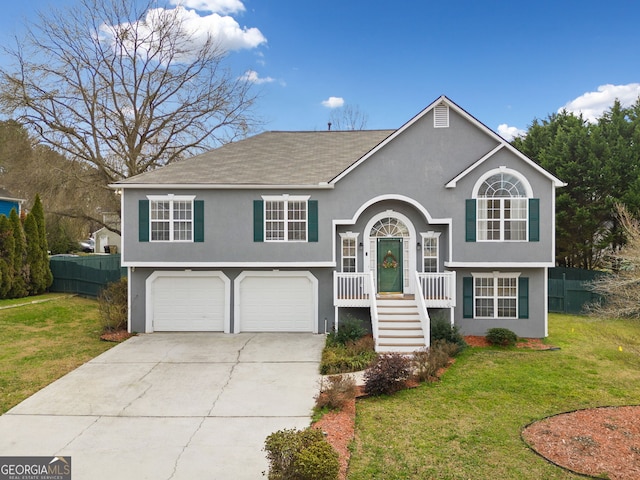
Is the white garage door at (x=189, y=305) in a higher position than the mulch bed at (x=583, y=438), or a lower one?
higher

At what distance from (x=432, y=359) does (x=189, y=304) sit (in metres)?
8.86

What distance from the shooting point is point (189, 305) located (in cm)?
1464

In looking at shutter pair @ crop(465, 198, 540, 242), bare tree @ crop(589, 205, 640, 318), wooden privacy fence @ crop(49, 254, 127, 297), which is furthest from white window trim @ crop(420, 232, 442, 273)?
wooden privacy fence @ crop(49, 254, 127, 297)

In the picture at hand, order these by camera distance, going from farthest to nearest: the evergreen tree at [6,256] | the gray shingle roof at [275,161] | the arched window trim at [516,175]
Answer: the evergreen tree at [6,256]
the gray shingle roof at [275,161]
the arched window trim at [516,175]

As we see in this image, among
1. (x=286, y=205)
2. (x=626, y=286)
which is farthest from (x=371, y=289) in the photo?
(x=626, y=286)

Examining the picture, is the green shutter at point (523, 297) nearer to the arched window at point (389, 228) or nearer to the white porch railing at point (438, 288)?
the white porch railing at point (438, 288)

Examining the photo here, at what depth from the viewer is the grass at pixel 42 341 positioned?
969 cm

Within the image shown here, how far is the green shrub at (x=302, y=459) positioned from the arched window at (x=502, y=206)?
10158mm

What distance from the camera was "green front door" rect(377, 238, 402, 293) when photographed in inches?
576

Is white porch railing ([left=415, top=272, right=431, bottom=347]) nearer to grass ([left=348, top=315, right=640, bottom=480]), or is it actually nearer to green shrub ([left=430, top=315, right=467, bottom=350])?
green shrub ([left=430, top=315, right=467, bottom=350])

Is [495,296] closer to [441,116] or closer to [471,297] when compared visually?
[471,297]

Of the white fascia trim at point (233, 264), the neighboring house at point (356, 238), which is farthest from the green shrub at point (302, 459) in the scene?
the white fascia trim at point (233, 264)

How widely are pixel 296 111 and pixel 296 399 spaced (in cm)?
2269

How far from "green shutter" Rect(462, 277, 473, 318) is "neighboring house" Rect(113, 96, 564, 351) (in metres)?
0.03
